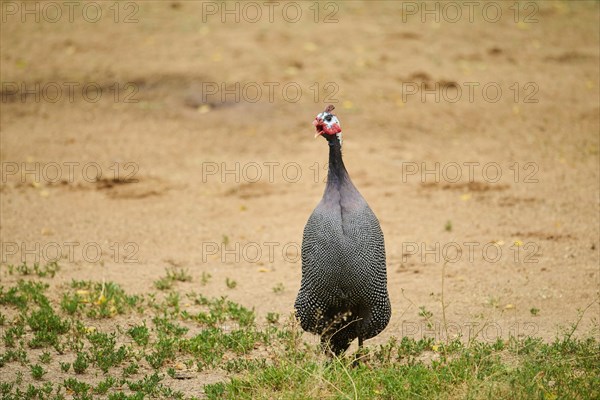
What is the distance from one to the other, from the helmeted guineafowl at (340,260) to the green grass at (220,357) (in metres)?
0.23

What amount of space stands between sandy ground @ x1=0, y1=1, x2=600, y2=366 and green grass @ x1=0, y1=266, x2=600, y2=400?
1.23 ft

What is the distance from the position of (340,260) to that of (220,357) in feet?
4.08

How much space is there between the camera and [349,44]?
12695 mm

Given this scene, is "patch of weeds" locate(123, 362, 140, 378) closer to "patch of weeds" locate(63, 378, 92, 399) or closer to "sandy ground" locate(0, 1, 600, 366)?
"patch of weeds" locate(63, 378, 92, 399)

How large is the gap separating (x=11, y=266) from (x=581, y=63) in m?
9.17

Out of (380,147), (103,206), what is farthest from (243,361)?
(380,147)

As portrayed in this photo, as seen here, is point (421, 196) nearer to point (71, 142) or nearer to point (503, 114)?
point (503, 114)

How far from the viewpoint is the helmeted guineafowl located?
200 inches

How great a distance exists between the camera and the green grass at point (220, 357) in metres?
4.72

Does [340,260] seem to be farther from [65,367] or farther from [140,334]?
[65,367]

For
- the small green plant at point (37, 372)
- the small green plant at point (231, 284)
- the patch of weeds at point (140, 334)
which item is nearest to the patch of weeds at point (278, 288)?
the small green plant at point (231, 284)

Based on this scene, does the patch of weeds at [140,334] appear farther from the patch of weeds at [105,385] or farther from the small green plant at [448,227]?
the small green plant at [448,227]

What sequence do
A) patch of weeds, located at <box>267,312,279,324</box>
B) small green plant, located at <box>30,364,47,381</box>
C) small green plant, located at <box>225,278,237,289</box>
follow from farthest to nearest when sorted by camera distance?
1. small green plant, located at <box>225,278,237,289</box>
2. patch of weeds, located at <box>267,312,279,324</box>
3. small green plant, located at <box>30,364,47,381</box>

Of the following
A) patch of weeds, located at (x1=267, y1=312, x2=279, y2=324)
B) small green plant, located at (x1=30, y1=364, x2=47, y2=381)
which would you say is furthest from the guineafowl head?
small green plant, located at (x1=30, y1=364, x2=47, y2=381)
